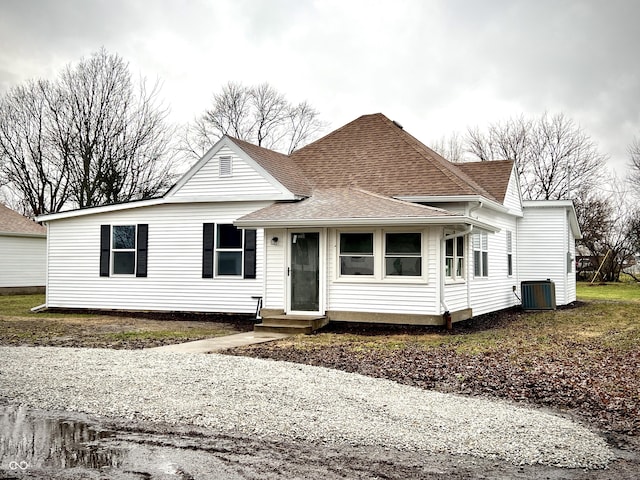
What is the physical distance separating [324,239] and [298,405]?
26.4 ft

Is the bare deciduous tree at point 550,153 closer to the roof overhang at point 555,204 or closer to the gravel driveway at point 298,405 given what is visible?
the roof overhang at point 555,204

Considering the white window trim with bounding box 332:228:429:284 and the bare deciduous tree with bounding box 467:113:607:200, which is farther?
the bare deciduous tree with bounding box 467:113:607:200

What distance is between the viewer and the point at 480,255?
17.6 metres

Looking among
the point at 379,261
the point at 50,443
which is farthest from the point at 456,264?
the point at 50,443

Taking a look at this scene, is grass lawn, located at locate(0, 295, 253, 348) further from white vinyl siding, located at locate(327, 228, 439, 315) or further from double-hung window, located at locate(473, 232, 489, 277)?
double-hung window, located at locate(473, 232, 489, 277)

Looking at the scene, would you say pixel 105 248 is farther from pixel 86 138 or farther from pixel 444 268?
pixel 86 138

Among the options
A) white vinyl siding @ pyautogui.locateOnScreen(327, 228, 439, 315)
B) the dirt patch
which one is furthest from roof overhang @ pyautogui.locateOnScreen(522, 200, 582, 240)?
the dirt patch

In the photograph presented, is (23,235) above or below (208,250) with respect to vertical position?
above

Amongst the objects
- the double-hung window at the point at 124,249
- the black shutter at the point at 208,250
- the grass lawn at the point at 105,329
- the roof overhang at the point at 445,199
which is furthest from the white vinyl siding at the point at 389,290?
the double-hung window at the point at 124,249

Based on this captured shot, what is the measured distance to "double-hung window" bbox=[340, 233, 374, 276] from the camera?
1462 cm

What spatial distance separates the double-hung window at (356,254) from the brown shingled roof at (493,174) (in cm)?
615

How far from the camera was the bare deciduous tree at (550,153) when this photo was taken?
41.1 meters

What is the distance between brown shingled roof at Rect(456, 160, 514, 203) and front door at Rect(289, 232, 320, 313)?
6.79m

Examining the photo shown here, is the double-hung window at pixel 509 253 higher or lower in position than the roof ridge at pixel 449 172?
lower
